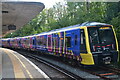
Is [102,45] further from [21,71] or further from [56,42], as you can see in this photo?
[56,42]

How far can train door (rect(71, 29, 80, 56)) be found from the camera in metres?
11.1

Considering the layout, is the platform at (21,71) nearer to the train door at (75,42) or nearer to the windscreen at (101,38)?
the train door at (75,42)

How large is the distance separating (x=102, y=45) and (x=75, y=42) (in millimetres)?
1916

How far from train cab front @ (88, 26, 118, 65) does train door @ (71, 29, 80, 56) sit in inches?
37.4

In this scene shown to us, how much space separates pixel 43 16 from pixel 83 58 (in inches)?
1791

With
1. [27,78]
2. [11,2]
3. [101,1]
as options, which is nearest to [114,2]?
[101,1]

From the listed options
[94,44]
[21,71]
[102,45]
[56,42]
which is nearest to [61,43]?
[56,42]

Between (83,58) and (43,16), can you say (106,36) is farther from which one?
(43,16)

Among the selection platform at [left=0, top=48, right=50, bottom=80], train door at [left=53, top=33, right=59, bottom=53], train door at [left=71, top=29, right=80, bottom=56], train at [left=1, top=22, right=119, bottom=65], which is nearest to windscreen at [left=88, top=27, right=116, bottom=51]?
train at [left=1, top=22, right=119, bottom=65]

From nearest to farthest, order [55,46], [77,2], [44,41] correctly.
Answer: [55,46], [44,41], [77,2]

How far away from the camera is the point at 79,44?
11.0 m

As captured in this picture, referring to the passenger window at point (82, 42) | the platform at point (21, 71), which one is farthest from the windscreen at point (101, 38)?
the platform at point (21, 71)

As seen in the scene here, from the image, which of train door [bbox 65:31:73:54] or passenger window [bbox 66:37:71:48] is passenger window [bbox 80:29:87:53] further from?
passenger window [bbox 66:37:71:48]

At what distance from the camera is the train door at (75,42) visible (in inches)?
439
